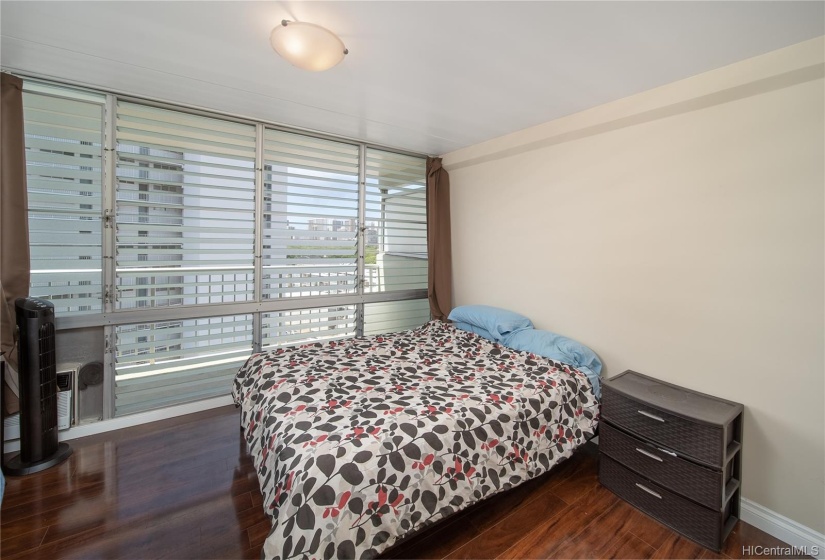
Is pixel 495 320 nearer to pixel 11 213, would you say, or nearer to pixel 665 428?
pixel 665 428

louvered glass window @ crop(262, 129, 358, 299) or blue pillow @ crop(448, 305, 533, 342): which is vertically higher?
louvered glass window @ crop(262, 129, 358, 299)

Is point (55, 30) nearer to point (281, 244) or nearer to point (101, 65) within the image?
point (101, 65)

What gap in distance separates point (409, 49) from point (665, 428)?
2.37m

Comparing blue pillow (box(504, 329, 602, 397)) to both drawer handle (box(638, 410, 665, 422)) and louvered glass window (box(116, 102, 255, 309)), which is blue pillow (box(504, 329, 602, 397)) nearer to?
drawer handle (box(638, 410, 665, 422))

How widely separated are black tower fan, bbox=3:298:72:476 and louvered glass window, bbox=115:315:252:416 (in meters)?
0.44

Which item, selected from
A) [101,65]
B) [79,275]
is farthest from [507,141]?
[79,275]

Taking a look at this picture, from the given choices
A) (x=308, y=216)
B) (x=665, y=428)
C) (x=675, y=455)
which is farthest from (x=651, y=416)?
(x=308, y=216)

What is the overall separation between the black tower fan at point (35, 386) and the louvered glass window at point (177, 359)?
437mm

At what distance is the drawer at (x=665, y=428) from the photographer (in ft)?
5.54

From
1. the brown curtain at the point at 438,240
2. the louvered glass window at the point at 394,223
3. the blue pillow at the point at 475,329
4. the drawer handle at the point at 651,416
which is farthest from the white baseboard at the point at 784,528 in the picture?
the louvered glass window at the point at 394,223

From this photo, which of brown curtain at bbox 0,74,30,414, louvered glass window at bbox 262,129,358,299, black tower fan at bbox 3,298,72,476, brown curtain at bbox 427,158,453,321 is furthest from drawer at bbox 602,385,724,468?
brown curtain at bbox 0,74,30,414

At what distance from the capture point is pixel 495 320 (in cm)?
310

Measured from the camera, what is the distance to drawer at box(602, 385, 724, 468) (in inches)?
66.4

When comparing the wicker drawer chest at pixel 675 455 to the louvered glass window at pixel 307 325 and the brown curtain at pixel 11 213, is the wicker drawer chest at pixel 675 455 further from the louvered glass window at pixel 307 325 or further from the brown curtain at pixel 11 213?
the brown curtain at pixel 11 213
